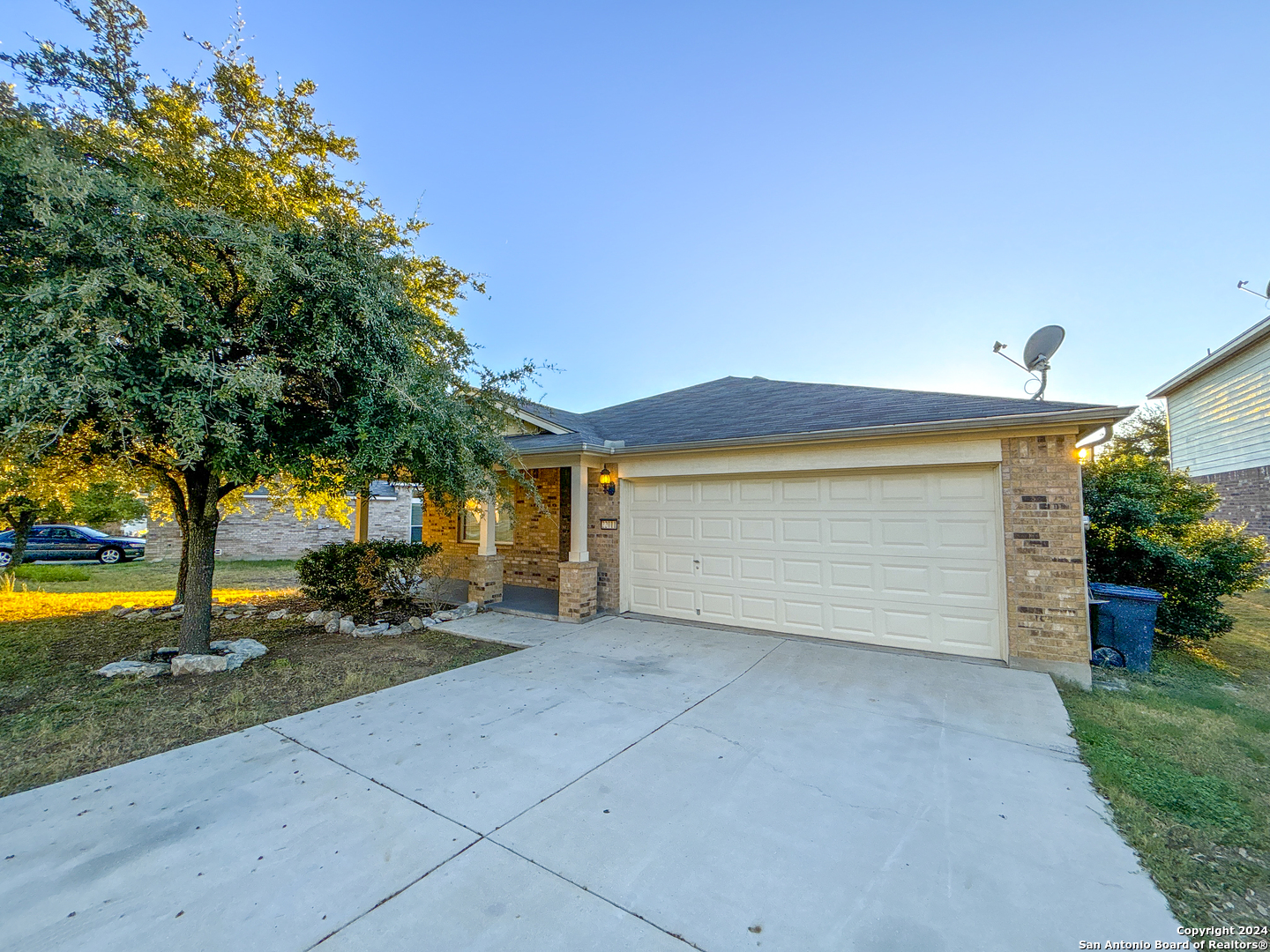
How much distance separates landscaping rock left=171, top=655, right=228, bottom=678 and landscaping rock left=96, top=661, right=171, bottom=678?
121mm

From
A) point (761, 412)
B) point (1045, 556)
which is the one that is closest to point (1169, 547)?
point (1045, 556)

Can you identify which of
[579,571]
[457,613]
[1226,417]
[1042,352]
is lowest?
[457,613]

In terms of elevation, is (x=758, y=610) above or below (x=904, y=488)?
below

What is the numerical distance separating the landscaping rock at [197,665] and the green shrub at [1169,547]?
429 inches

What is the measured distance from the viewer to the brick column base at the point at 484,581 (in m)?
9.11

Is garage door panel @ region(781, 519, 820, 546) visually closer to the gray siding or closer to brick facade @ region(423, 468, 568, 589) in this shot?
brick facade @ region(423, 468, 568, 589)

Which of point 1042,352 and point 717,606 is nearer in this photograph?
point 1042,352

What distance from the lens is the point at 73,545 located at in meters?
16.3

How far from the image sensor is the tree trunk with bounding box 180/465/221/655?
→ 5871 millimetres

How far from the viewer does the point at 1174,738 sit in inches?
160

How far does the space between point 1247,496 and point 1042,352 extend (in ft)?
37.1

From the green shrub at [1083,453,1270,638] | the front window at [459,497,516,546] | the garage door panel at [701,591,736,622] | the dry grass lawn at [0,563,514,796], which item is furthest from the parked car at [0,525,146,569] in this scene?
the green shrub at [1083,453,1270,638]

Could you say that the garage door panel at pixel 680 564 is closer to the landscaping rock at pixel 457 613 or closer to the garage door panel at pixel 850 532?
the garage door panel at pixel 850 532

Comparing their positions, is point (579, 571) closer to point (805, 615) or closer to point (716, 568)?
point (716, 568)
